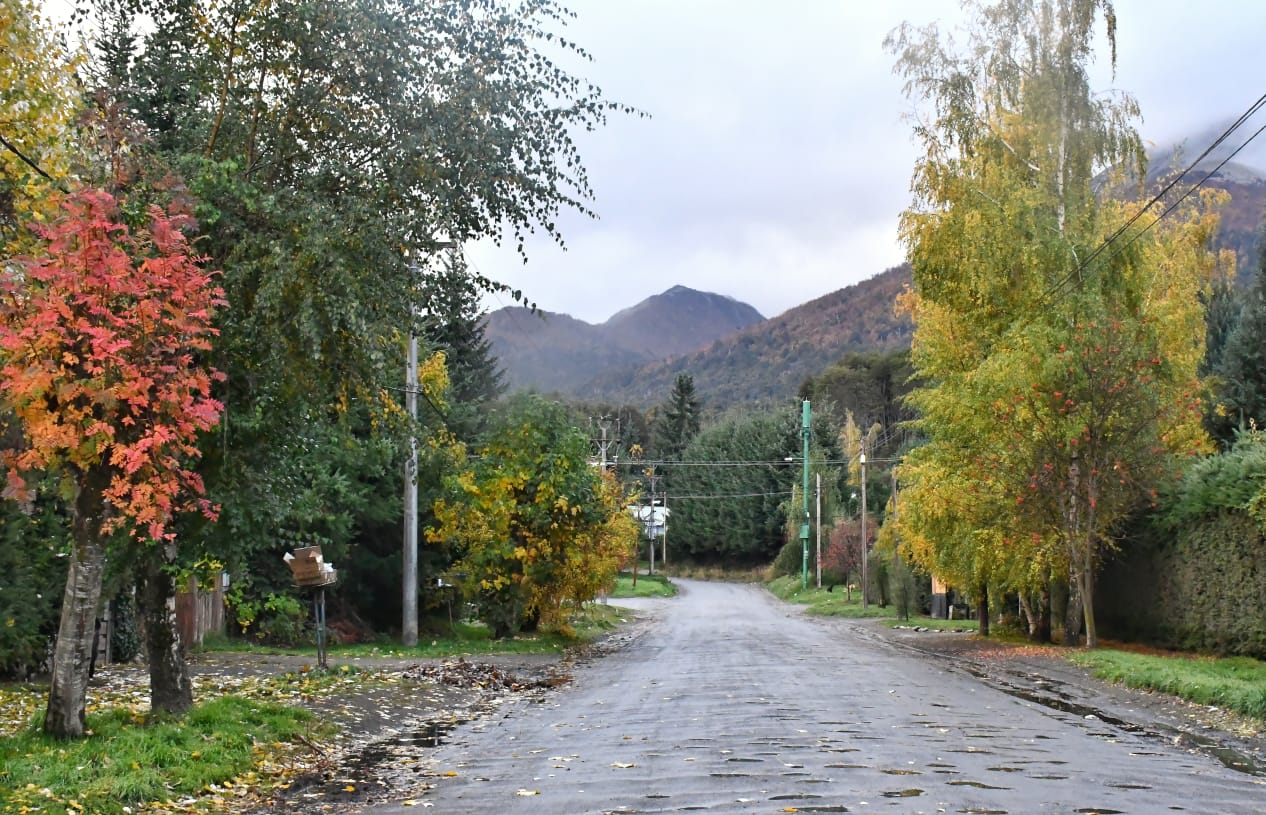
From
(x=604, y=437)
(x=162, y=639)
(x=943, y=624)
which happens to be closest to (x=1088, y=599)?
(x=943, y=624)

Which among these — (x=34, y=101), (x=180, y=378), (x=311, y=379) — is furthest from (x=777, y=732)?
(x=34, y=101)

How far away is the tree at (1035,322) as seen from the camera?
22.6m

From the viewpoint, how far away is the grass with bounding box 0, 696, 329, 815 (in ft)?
25.9

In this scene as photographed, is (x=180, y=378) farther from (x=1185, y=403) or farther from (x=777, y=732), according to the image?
(x=1185, y=403)

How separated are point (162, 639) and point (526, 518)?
1569cm

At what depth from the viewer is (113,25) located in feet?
44.5

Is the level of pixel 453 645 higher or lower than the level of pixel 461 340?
lower

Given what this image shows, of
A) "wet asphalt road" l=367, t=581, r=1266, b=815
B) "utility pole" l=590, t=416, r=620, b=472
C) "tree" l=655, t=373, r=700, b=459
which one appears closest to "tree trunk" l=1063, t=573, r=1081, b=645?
"wet asphalt road" l=367, t=581, r=1266, b=815

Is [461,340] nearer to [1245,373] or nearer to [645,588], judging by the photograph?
[1245,373]

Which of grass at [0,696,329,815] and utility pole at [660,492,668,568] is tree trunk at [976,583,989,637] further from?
utility pole at [660,492,668,568]

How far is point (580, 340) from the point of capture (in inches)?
748

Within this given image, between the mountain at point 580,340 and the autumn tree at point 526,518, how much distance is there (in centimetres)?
407

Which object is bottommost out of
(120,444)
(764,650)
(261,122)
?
(764,650)

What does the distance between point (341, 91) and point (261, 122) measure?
38.8 inches
